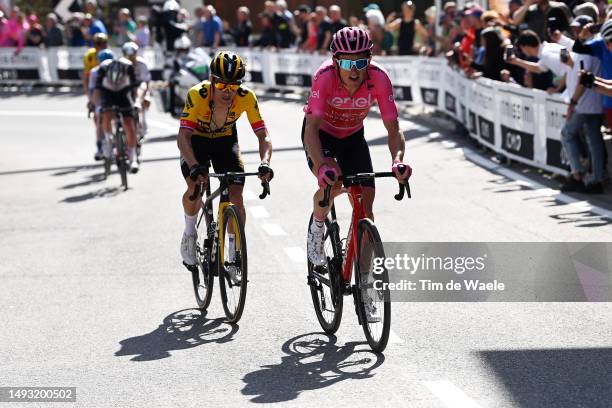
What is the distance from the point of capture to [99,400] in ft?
22.6

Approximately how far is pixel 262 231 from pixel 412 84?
1373 cm

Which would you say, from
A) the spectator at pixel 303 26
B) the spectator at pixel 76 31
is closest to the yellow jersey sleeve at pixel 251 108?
the spectator at pixel 303 26

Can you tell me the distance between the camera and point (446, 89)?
23.2 m

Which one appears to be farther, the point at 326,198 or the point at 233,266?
the point at 233,266

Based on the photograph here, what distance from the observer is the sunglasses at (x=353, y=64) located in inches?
310

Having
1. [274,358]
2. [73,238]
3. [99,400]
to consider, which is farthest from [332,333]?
[73,238]

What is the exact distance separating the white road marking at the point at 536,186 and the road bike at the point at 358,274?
507cm

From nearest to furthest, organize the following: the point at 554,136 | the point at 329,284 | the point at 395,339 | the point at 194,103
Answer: the point at 395,339, the point at 329,284, the point at 194,103, the point at 554,136

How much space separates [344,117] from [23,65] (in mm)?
29812

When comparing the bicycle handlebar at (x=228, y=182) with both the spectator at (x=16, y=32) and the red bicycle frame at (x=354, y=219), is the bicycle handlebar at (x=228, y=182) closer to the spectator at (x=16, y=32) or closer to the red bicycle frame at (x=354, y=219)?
the red bicycle frame at (x=354, y=219)

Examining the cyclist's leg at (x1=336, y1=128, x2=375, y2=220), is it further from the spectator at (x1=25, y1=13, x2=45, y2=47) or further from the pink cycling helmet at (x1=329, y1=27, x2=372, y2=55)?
the spectator at (x1=25, y1=13, x2=45, y2=47)

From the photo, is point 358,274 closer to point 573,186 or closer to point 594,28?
point 573,186

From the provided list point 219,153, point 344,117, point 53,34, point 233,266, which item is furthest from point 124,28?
point 344,117

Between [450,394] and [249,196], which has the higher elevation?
[450,394]
